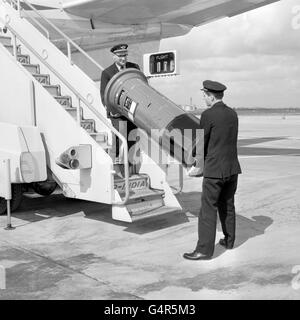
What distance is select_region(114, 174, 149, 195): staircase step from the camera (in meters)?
6.38

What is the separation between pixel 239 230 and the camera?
626cm

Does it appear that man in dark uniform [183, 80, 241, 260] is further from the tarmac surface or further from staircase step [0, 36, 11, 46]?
staircase step [0, 36, 11, 46]

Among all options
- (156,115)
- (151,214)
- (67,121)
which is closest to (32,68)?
(67,121)

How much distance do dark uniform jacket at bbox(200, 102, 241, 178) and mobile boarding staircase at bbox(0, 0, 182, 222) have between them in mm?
1149

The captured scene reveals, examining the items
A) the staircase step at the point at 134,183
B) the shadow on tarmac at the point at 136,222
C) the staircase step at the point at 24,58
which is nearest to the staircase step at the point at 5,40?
the staircase step at the point at 24,58

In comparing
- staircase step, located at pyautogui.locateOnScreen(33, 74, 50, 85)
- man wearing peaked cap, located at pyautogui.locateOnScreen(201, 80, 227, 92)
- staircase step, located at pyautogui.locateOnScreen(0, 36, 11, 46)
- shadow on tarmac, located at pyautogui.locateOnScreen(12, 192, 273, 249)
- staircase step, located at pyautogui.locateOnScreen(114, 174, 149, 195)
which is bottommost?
shadow on tarmac, located at pyautogui.locateOnScreen(12, 192, 273, 249)

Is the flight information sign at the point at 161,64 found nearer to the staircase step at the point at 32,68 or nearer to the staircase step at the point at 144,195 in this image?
the staircase step at the point at 32,68

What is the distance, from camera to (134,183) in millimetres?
6484

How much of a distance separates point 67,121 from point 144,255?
7.23 ft

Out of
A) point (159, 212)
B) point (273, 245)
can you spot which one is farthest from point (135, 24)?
point (273, 245)

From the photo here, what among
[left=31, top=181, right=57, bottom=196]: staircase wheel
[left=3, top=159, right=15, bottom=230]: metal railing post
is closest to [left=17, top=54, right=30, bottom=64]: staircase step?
[left=3, top=159, right=15, bottom=230]: metal railing post

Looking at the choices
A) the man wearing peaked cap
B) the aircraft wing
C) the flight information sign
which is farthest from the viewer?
the aircraft wing

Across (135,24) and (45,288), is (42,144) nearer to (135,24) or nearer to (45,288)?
(45,288)
